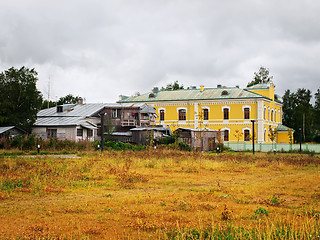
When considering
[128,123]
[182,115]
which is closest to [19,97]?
[128,123]

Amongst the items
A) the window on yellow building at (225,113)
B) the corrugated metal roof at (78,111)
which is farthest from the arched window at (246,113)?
the corrugated metal roof at (78,111)

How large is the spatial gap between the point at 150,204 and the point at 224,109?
153ft

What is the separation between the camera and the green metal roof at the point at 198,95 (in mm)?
55438

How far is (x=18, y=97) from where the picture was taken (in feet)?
140

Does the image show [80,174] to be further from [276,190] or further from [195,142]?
[195,142]

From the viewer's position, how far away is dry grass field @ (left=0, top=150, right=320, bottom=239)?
7289 mm

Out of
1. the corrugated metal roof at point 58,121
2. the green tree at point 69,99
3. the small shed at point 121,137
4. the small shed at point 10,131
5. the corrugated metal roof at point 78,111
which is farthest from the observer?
the green tree at point 69,99

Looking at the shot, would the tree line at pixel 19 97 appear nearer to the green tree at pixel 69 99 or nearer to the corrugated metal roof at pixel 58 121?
the corrugated metal roof at pixel 58 121

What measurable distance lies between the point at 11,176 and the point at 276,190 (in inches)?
386

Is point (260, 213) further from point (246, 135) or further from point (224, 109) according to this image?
point (224, 109)

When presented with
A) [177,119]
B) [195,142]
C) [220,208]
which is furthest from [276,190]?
[177,119]

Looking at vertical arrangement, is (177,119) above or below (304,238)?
above

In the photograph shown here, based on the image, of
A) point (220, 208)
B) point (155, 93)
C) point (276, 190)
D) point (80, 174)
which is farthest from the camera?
point (155, 93)

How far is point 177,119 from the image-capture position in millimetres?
57844
